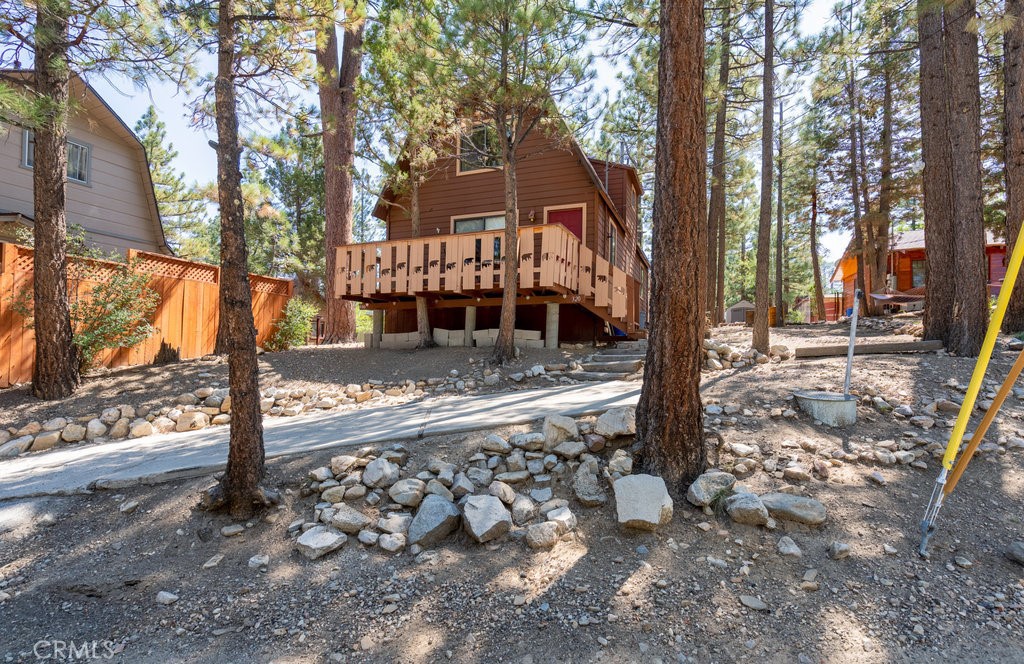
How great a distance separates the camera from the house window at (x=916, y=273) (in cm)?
2283

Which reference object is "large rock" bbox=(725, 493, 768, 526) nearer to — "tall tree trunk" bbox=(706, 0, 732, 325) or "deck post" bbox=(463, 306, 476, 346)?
"deck post" bbox=(463, 306, 476, 346)

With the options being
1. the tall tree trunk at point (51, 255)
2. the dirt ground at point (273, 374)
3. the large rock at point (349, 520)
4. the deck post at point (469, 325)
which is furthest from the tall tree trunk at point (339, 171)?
the large rock at point (349, 520)

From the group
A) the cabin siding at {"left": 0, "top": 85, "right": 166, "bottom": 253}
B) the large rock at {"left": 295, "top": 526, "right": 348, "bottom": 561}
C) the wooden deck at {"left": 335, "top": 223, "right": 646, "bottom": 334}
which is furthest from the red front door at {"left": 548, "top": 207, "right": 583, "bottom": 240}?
the cabin siding at {"left": 0, "top": 85, "right": 166, "bottom": 253}

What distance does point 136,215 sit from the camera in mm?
12633

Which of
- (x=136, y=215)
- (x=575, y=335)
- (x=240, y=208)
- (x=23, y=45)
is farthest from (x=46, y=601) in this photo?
(x=136, y=215)

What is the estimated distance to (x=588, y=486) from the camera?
11.1 feet

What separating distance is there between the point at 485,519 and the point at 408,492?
26.5 inches

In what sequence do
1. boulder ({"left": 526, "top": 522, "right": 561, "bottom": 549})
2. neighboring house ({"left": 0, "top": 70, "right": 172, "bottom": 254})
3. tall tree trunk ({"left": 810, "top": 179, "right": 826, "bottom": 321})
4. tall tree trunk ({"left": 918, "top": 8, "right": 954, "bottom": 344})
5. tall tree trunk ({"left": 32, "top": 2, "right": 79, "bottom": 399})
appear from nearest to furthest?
boulder ({"left": 526, "top": 522, "right": 561, "bottom": 549}) → tall tree trunk ({"left": 32, "top": 2, "right": 79, "bottom": 399}) → tall tree trunk ({"left": 918, "top": 8, "right": 954, "bottom": 344}) → neighboring house ({"left": 0, "top": 70, "right": 172, "bottom": 254}) → tall tree trunk ({"left": 810, "top": 179, "right": 826, "bottom": 321})

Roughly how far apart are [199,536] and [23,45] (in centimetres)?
696

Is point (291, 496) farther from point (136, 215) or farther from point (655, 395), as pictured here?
point (136, 215)

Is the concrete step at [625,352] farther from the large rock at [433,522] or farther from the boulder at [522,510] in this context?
the large rock at [433,522]

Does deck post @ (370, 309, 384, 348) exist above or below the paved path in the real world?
above

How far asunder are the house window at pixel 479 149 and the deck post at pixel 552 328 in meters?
3.09

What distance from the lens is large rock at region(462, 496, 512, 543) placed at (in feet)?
9.69
